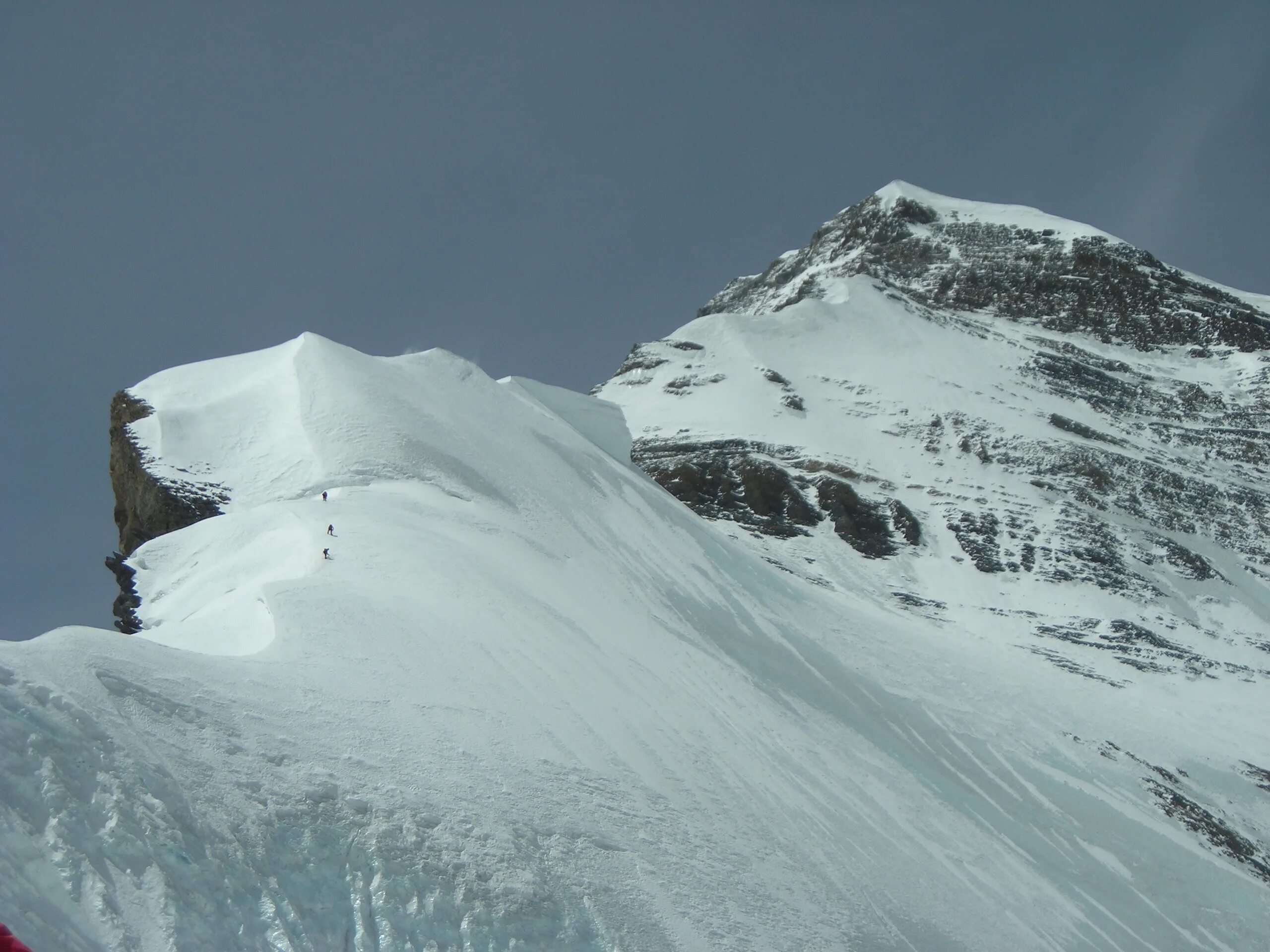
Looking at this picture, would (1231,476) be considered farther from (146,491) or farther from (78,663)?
(78,663)

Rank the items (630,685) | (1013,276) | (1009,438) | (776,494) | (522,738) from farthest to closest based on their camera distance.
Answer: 1. (1013,276)
2. (1009,438)
3. (776,494)
4. (630,685)
5. (522,738)

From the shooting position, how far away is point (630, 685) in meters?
19.2

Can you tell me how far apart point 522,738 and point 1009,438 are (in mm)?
43928

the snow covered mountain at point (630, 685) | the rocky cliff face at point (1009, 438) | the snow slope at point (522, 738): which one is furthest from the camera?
the rocky cliff face at point (1009, 438)

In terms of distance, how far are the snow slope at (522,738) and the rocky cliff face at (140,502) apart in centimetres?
54

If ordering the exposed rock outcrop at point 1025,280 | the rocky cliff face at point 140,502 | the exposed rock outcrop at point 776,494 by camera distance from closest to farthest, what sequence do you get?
the rocky cliff face at point 140,502 → the exposed rock outcrop at point 776,494 → the exposed rock outcrop at point 1025,280

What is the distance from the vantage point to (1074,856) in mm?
22969

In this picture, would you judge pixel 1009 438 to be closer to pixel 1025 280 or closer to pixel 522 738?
pixel 1025 280

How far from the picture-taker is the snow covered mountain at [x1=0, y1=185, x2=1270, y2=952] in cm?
1076

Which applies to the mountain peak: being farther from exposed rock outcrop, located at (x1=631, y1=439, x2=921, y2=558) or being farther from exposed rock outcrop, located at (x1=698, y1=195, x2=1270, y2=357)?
exposed rock outcrop, located at (x1=631, y1=439, x2=921, y2=558)

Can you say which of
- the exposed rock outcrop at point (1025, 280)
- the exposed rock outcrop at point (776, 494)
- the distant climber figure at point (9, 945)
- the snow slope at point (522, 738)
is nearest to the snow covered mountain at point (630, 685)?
the snow slope at point (522, 738)

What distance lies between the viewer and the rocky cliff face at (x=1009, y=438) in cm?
4209

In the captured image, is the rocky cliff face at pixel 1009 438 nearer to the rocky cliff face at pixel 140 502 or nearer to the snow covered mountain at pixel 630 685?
the snow covered mountain at pixel 630 685

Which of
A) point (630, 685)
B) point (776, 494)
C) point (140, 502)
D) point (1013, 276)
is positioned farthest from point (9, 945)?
point (1013, 276)
